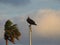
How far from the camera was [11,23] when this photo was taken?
47.4 m

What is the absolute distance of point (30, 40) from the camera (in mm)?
32031

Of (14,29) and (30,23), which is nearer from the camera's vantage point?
(30,23)

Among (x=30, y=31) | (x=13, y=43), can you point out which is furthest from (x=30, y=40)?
(x=13, y=43)

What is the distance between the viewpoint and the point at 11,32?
4672cm

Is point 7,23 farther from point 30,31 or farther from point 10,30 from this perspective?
point 30,31

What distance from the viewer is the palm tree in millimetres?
46094

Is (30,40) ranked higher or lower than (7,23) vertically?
lower

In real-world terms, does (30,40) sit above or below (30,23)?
below

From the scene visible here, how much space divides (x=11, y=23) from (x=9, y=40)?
340 centimetres

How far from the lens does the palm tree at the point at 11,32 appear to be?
151 ft

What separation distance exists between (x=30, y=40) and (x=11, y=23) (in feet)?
52.2

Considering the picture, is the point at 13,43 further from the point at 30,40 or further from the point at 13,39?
the point at 30,40

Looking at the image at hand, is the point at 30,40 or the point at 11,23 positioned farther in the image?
the point at 11,23

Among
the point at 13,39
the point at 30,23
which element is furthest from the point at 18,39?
the point at 30,23
